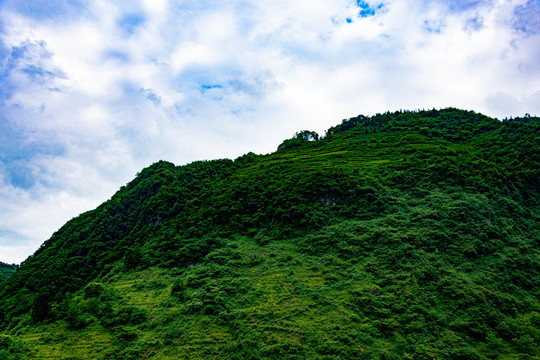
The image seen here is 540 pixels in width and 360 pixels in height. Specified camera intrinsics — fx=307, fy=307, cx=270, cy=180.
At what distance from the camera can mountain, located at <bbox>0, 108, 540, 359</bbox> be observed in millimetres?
26234

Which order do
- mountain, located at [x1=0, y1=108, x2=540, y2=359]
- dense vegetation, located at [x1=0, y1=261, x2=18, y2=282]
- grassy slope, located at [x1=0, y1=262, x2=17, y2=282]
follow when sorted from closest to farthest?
mountain, located at [x1=0, y1=108, x2=540, y2=359]
grassy slope, located at [x1=0, y1=262, x2=17, y2=282]
dense vegetation, located at [x1=0, y1=261, x2=18, y2=282]

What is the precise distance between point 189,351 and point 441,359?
19996 millimetres

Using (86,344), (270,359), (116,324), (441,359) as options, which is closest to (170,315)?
(116,324)

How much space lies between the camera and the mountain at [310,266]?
86.1 ft

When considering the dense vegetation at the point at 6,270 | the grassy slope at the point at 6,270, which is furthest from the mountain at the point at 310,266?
the dense vegetation at the point at 6,270

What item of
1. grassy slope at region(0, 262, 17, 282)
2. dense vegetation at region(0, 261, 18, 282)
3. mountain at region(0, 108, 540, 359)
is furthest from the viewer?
dense vegetation at region(0, 261, 18, 282)

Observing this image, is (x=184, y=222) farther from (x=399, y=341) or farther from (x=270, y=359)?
(x=399, y=341)

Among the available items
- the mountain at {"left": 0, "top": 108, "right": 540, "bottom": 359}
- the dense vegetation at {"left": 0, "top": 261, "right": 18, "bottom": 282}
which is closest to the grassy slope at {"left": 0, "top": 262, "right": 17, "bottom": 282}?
the dense vegetation at {"left": 0, "top": 261, "right": 18, "bottom": 282}

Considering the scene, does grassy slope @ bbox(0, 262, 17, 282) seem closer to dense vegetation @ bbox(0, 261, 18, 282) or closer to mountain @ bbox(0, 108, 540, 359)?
dense vegetation @ bbox(0, 261, 18, 282)

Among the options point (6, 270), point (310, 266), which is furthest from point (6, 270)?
point (310, 266)

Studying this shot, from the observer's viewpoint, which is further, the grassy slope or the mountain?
the grassy slope

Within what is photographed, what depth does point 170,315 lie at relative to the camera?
3050 cm

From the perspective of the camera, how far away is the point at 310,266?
3578 centimetres

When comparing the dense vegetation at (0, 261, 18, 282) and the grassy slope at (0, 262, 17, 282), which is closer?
the grassy slope at (0, 262, 17, 282)
